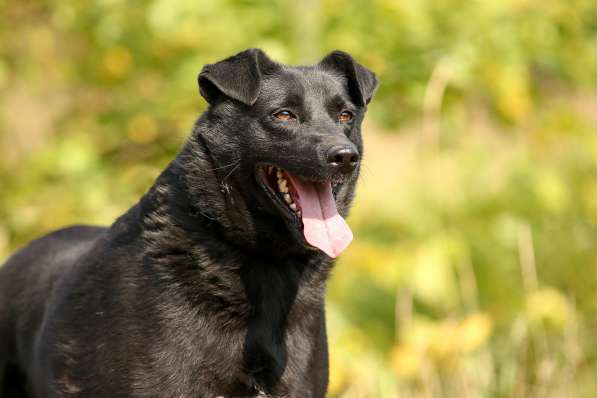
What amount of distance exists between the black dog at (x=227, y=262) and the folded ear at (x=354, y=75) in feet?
0.31

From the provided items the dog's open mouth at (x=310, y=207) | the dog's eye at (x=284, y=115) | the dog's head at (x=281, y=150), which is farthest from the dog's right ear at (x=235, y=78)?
the dog's open mouth at (x=310, y=207)

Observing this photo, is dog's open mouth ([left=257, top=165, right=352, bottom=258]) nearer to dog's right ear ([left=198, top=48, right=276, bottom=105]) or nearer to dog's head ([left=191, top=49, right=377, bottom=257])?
dog's head ([left=191, top=49, right=377, bottom=257])

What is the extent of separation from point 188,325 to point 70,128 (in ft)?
13.5

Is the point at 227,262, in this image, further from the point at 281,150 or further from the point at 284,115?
the point at 284,115

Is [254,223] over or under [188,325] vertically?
over

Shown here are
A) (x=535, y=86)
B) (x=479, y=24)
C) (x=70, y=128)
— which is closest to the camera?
(x=479, y=24)

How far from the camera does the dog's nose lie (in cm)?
362

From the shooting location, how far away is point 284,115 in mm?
3869

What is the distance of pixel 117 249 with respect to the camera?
3.85m

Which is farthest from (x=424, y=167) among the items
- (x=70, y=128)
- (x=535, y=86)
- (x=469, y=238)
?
(x=70, y=128)

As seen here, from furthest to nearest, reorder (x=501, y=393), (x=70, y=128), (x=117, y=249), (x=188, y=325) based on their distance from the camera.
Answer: (x=70, y=128)
(x=501, y=393)
(x=117, y=249)
(x=188, y=325)

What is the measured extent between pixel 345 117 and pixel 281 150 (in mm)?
395

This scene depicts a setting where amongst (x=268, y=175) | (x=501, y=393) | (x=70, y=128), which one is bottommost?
(x=501, y=393)

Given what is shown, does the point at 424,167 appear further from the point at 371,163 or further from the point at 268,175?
the point at 268,175
